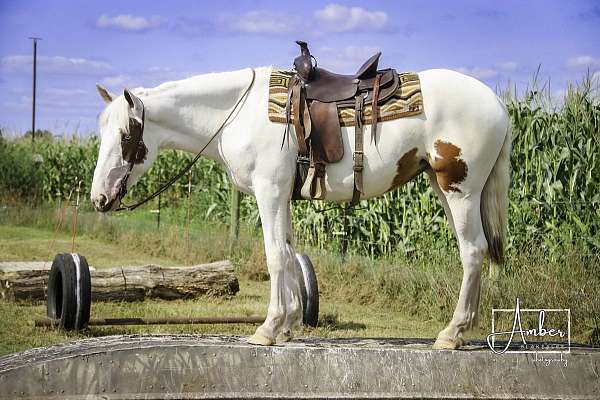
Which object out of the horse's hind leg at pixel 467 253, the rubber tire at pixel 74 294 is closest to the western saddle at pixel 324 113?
the horse's hind leg at pixel 467 253

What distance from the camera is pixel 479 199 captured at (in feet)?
18.9

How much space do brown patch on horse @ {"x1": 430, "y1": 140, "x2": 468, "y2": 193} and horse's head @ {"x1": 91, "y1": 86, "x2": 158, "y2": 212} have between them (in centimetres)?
203

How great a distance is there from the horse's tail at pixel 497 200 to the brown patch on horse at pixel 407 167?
50 cm

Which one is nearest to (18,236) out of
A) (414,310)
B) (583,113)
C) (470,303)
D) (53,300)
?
(53,300)

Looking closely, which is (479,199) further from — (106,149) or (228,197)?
(228,197)

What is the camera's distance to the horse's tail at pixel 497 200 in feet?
19.1

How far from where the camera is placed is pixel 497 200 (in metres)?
5.84

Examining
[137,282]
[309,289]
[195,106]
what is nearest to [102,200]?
[195,106]

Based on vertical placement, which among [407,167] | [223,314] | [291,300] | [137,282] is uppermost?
[407,167]

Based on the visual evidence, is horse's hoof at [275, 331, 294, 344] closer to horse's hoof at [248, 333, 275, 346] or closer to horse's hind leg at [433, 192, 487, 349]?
horse's hoof at [248, 333, 275, 346]

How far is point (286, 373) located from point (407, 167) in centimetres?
167

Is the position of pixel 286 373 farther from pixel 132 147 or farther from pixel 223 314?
pixel 223 314

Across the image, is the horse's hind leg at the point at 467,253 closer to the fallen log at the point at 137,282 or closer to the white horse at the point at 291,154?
the white horse at the point at 291,154

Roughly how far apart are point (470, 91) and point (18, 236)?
13.9m
